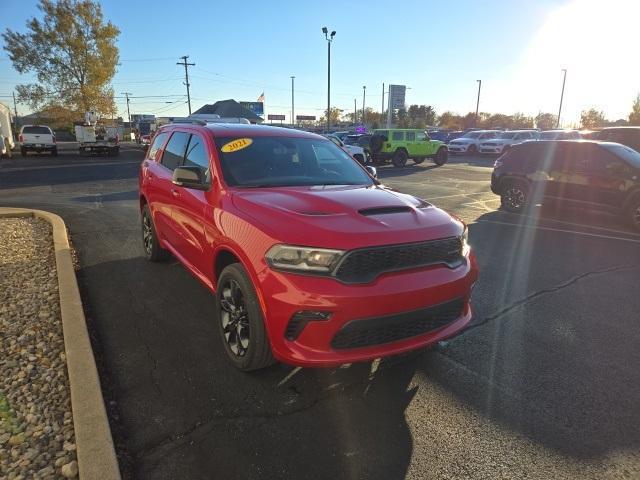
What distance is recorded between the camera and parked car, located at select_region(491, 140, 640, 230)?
A: 27.7ft

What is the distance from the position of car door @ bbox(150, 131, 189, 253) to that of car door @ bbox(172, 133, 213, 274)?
12 cm

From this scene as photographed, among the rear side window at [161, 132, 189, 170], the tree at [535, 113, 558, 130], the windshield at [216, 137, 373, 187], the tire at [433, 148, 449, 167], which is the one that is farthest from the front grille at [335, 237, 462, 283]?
the tree at [535, 113, 558, 130]

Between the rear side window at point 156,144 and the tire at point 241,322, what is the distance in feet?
9.43

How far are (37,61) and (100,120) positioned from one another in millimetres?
7311

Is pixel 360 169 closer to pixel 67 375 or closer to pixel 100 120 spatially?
pixel 67 375

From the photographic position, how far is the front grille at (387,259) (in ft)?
8.90

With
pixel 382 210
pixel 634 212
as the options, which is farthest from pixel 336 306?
pixel 634 212

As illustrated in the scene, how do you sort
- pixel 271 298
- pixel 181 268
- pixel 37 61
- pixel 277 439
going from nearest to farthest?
pixel 277 439, pixel 271 298, pixel 181 268, pixel 37 61

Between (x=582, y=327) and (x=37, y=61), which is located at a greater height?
(x=37, y=61)

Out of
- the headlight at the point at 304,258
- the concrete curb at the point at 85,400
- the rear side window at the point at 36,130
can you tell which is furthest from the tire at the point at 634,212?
the rear side window at the point at 36,130

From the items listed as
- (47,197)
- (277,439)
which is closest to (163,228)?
(277,439)

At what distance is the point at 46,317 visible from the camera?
13.0ft

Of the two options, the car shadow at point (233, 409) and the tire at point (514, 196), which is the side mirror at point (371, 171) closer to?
the car shadow at point (233, 409)

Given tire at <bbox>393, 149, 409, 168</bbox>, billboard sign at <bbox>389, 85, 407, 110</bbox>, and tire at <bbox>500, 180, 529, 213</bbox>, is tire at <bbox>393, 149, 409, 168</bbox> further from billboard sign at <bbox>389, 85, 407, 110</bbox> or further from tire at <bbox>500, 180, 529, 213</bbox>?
billboard sign at <bbox>389, 85, 407, 110</bbox>
